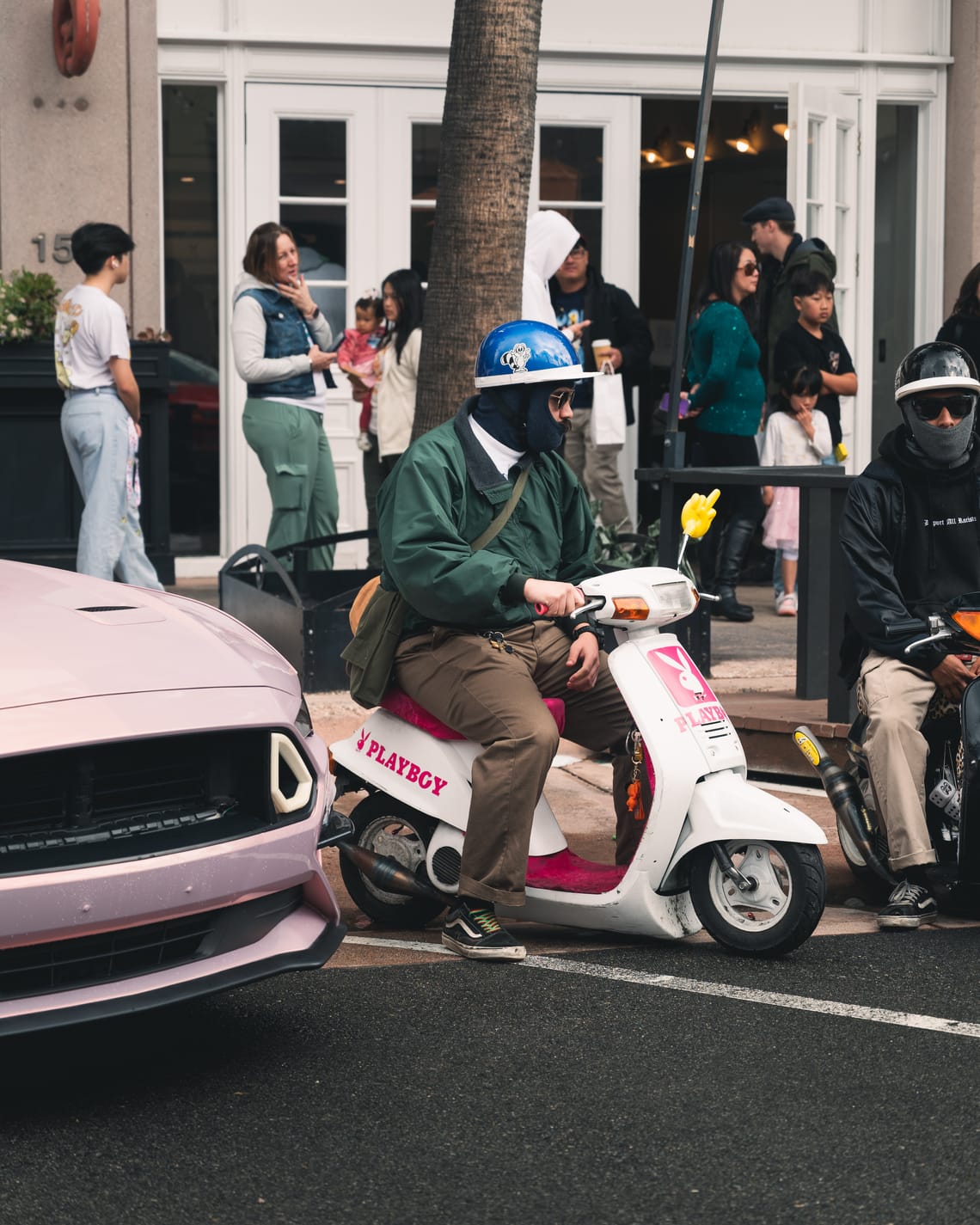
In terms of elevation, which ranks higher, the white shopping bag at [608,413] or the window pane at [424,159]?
the window pane at [424,159]

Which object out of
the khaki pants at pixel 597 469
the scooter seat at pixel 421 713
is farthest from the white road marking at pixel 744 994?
the khaki pants at pixel 597 469

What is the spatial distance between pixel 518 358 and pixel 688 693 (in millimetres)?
985

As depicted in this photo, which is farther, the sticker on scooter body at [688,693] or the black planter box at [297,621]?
the black planter box at [297,621]

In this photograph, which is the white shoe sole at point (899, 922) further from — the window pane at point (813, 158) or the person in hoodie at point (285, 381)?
the window pane at point (813, 158)

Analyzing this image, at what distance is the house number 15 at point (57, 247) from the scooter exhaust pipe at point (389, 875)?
7.12m

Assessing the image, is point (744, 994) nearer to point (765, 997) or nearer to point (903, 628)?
point (765, 997)

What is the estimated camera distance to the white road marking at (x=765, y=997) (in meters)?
4.32

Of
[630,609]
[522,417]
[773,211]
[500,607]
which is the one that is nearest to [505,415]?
[522,417]

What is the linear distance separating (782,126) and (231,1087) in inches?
412

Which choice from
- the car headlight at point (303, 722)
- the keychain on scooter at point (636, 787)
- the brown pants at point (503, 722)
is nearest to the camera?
the car headlight at point (303, 722)

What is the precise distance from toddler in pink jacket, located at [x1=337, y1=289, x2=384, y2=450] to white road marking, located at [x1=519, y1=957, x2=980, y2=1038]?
6216 mm

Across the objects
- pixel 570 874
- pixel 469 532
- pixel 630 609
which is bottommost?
pixel 570 874

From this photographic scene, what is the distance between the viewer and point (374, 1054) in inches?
163

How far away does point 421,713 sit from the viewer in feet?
16.6
